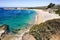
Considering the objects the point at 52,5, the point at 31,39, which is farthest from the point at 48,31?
the point at 52,5

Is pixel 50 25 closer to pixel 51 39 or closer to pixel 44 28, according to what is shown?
pixel 44 28

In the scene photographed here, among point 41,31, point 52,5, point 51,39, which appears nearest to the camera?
point 51,39

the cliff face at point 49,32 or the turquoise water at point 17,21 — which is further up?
the cliff face at point 49,32

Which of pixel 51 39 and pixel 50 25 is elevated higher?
pixel 50 25

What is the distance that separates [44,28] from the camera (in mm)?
7086

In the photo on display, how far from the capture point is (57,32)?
6707mm

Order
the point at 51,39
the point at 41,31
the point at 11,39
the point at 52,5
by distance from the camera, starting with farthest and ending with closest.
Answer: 1. the point at 52,5
2. the point at 11,39
3. the point at 41,31
4. the point at 51,39

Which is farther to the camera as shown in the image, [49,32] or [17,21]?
[17,21]

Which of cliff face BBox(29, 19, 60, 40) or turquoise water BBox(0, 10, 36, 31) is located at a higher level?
cliff face BBox(29, 19, 60, 40)

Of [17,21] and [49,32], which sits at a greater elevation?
[49,32]

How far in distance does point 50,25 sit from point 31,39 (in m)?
1.23

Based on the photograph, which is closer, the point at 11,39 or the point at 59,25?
the point at 59,25

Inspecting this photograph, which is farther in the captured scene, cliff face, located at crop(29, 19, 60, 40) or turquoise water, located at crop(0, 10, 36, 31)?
turquoise water, located at crop(0, 10, 36, 31)

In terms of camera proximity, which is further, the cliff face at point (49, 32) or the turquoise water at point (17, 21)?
the turquoise water at point (17, 21)
